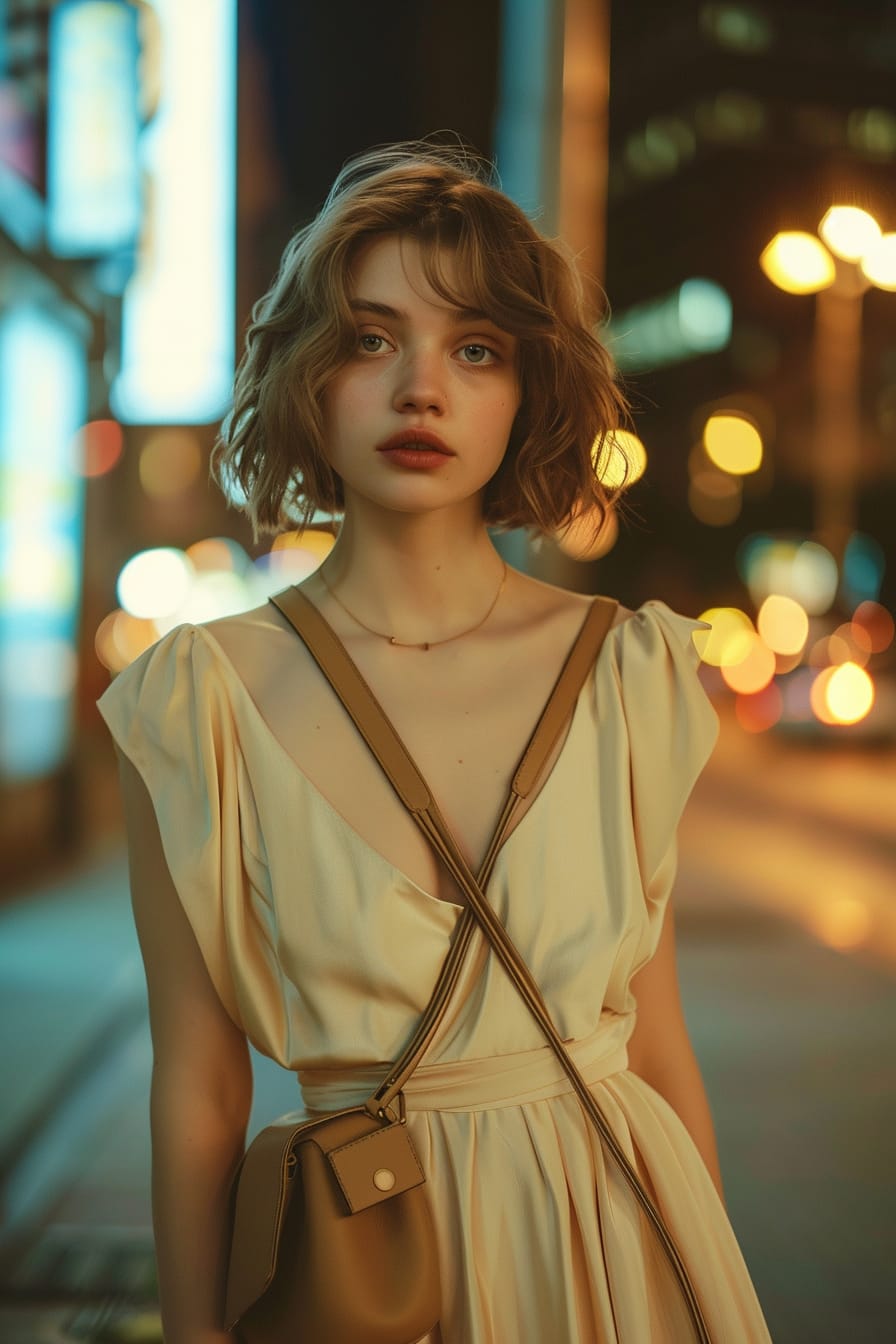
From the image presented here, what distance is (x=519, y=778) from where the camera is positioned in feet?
5.04

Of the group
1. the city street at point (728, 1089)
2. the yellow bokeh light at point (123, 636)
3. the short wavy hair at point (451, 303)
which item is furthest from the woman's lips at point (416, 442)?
the yellow bokeh light at point (123, 636)

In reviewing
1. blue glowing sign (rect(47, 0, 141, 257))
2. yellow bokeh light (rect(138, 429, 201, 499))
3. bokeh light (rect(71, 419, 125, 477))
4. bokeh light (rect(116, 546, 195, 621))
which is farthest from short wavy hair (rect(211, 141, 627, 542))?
yellow bokeh light (rect(138, 429, 201, 499))

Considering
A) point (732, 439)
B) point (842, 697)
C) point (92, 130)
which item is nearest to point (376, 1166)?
point (92, 130)

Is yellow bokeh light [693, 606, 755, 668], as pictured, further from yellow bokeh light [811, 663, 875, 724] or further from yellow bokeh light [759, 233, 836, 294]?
yellow bokeh light [759, 233, 836, 294]

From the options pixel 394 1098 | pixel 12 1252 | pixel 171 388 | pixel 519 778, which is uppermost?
pixel 519 778

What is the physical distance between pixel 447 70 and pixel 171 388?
9441 millimetres

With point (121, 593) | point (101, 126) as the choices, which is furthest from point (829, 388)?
point (101, 126)

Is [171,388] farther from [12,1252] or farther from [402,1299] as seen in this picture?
[402,1299]

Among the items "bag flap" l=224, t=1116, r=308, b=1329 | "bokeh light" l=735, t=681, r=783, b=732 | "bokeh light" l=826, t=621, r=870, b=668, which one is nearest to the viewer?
"bag flap" l=224, t=1116, r=308, b=1329

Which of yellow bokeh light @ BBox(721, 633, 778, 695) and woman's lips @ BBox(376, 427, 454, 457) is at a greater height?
woman's lips @ BBox(376, 427, 454, 457)

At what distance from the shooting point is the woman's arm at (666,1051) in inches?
67.3

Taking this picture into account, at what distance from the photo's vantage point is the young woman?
4.88ft

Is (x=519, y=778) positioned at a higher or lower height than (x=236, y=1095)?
higher

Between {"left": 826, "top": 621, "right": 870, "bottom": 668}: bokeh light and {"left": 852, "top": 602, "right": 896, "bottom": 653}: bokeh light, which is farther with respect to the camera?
{"left": 852, "top": 602, "right": 896, "bottom": 653}: bokeh light
